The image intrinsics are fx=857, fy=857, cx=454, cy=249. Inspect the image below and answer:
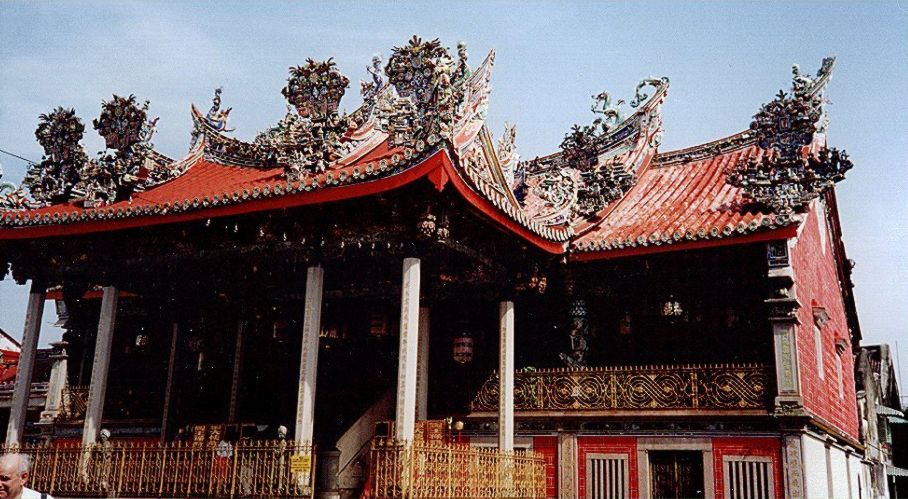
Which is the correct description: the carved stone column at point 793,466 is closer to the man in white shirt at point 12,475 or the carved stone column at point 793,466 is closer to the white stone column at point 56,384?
the man in white shirt at point 12,475

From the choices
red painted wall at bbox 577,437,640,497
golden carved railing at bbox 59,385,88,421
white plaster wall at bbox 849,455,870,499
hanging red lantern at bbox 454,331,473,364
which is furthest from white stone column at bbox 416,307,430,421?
white plaster wall at bbox 849,455,870,499

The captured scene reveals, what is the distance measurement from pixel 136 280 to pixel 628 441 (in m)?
9.40

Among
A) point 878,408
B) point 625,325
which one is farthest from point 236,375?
point 878,408

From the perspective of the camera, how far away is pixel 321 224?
42.9ft

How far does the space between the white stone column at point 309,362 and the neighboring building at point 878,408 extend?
16714 mm

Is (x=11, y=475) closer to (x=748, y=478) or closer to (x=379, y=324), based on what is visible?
(x=748, y=478)

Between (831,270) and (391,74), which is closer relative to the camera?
(391,74)

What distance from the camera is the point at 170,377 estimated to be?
18.2 meters

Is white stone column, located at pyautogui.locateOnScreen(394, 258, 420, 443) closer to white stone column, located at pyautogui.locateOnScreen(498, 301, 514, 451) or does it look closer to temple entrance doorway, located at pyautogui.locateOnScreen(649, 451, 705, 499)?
white stone column, located at pyautogui.locateOnScreen(498, 301, 514, 451)

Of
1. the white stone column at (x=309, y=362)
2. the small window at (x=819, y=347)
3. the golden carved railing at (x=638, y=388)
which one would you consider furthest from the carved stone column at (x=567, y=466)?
the small window at (x=819, y=347)

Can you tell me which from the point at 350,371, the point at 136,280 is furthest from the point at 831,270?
the point at 136,280

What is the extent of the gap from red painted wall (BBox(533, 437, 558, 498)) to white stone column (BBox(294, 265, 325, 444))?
171 inches

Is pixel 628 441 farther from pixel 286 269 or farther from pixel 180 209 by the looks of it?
pixel 180 209

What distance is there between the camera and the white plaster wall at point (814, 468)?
43.5 ft
